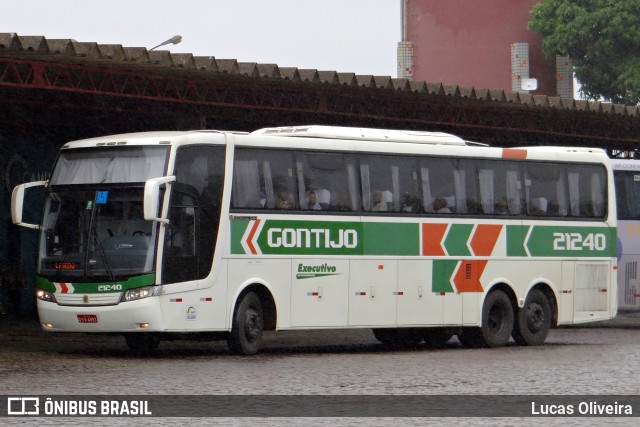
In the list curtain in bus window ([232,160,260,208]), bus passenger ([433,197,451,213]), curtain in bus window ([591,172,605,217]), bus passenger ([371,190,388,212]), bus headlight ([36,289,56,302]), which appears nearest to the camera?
bus headlight ([36,289,56,302])

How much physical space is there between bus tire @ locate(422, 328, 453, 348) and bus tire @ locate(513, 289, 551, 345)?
114 cm

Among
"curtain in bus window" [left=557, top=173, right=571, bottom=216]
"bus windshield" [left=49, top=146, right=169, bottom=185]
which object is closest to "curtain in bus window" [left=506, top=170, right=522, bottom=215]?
"curtain in bus window" [left=557, top=173, right=571, bottom=216]

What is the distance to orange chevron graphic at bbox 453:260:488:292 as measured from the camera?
23422 millimetres

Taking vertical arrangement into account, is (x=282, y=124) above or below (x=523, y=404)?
above

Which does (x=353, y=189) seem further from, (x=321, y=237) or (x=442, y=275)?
(x=442, y=275)

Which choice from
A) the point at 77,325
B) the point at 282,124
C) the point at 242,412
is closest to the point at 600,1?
the point at 282,124

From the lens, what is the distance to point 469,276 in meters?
23.6

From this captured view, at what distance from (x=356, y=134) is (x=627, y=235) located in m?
11.4

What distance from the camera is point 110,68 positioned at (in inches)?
1010

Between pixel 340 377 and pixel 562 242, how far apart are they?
8981 mm

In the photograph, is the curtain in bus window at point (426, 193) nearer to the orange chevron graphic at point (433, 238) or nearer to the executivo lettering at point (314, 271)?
the orange chevron graphic at point (433, 238)

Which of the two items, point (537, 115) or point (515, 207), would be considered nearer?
point (515, 207)

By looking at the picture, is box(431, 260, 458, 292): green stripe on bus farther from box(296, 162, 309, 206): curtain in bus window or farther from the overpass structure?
the overpass structure

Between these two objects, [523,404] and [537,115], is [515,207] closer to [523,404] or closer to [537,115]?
[523,404]
